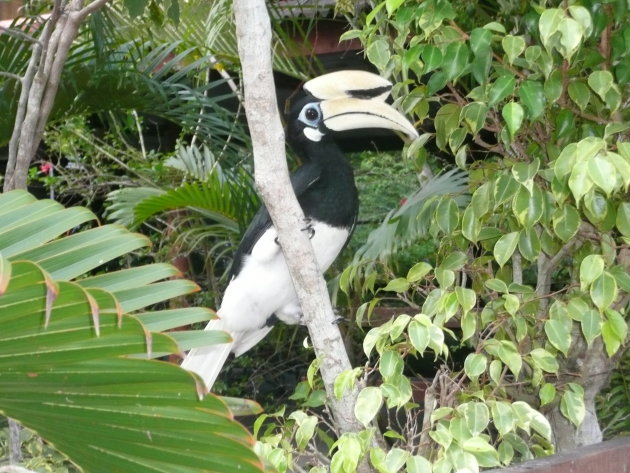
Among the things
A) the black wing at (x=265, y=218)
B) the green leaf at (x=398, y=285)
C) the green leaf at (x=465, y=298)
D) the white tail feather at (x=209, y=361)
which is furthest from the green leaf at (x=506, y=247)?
the white tail feather at (x=209, y=361)

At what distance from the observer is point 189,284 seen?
3.34ft

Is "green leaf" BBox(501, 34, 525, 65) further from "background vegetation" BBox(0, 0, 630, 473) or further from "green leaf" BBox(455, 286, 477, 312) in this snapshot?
"green leaf" BBox(455, 286, 477, 312)

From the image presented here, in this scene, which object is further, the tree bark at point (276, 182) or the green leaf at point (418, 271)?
the green leaf at point (418, 271)

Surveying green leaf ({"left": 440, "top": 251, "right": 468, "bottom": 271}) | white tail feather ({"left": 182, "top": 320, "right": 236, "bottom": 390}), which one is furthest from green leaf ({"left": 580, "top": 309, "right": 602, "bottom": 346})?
white tail feather ({"left": 182, "top": 320, "right": 236, "bottom": 390})

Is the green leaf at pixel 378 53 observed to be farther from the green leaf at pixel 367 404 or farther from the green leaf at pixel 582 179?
the green leaf at pixel 367 404

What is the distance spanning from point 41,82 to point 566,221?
135 centimetres

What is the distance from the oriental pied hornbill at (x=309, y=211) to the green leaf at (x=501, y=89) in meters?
0.42

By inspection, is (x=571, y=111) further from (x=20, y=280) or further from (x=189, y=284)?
(x=20, y=280)

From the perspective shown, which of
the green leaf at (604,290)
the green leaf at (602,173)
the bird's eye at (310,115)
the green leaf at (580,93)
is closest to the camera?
the green leaf at (602,173)

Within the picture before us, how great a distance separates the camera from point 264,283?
8.83 ft

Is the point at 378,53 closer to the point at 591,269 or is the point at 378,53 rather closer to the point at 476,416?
the point at 591,269

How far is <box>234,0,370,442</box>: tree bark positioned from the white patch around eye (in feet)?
2.80

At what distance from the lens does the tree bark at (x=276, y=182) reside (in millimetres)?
1624

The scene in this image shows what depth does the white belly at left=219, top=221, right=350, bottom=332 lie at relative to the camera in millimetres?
2598
